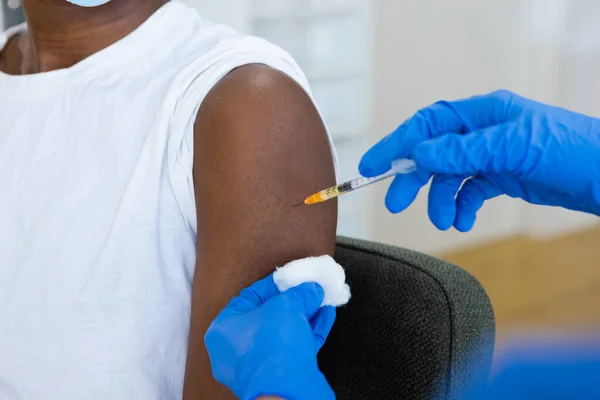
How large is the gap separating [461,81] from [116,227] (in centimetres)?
242

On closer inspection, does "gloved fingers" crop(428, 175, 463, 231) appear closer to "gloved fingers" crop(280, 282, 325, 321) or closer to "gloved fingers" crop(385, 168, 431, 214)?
"gloved fingers" crop(385, 168, 431, 214)

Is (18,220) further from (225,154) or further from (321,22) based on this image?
(321,22)

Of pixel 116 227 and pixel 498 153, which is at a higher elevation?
pixel 498 153

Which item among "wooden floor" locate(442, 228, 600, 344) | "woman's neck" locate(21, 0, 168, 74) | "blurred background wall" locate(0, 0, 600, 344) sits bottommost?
"wooden floor" locate(442, 228, 600, 344)

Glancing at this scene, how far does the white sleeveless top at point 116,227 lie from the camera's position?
967 mm

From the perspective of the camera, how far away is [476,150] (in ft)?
2.65

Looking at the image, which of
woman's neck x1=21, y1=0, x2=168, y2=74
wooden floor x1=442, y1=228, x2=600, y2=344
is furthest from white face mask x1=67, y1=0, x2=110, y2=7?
wooden floor x1=442, y1=228, x2=600, y2=344

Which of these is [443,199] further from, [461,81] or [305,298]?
[461,81]

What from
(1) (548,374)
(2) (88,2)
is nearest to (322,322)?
(1) (548,374)

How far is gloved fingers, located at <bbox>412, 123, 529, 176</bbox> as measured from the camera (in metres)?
0.80

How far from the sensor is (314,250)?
0.90 meters

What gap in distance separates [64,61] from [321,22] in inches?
68.1

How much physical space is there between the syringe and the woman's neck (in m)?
0.42

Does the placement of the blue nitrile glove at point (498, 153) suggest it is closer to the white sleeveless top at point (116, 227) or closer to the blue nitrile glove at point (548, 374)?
the white sleeveless top at point (116, 227)
